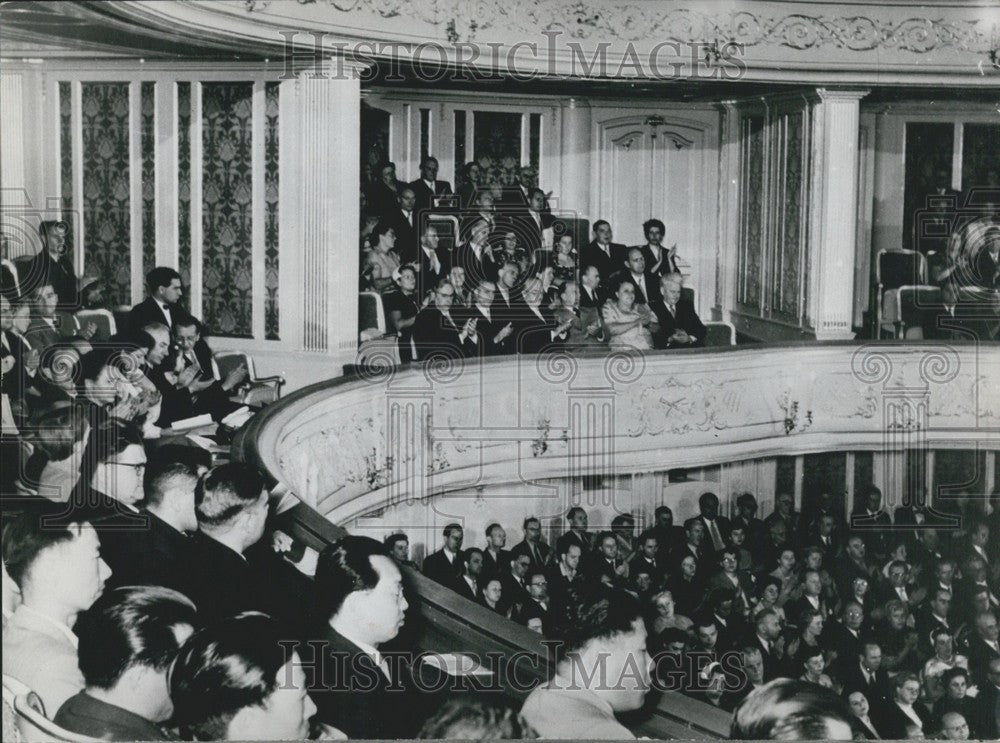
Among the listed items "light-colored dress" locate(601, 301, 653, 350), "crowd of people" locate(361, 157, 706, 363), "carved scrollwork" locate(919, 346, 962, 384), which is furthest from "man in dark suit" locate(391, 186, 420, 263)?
"carved scrollwork" locate(919, 346, 962, 384)

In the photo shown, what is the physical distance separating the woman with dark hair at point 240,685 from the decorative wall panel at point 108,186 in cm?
253

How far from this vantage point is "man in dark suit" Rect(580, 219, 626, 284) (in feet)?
39.0

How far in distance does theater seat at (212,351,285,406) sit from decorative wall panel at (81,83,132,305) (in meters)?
0.77

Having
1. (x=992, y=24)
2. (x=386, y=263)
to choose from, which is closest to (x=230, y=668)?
(x=386, y=263)

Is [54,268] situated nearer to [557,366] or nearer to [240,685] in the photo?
[240,685]

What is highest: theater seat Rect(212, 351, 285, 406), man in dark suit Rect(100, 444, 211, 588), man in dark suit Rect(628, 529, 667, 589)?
theater seat Rect(212, 351, 285, 406)

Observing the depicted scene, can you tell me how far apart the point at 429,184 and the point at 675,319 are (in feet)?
7.89

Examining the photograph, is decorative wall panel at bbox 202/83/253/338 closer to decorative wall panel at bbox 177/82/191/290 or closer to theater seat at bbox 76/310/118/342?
decorative wall panel at bbox 177/82/191/290

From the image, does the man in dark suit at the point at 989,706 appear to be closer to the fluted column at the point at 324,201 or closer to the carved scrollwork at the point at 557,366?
the carved scrollwork at the point at 557,366

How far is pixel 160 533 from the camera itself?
28.5 ft

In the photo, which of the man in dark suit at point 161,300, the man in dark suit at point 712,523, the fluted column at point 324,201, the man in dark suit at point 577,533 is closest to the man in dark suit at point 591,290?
the man in dark suit at point 712,523

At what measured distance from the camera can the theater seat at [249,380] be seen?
9719 millimetres

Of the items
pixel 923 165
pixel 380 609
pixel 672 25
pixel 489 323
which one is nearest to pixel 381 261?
pixel 489 323

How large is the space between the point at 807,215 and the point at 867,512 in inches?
119
